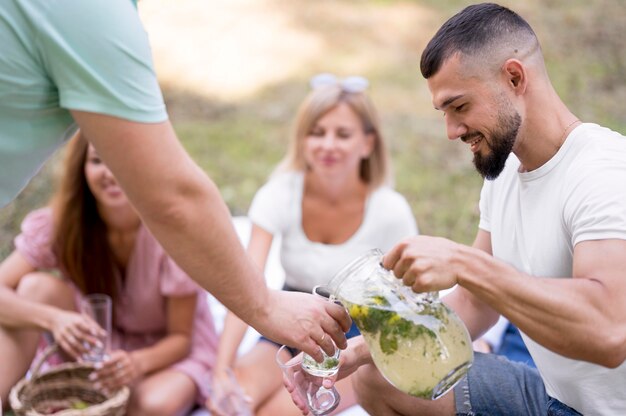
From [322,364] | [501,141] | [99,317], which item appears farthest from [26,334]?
[501,141]

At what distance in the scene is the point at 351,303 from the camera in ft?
5.85

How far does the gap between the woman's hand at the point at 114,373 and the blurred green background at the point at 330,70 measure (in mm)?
2016

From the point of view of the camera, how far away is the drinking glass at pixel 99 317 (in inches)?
120

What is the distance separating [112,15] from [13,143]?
0.36m

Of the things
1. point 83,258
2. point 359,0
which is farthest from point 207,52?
point 83,258

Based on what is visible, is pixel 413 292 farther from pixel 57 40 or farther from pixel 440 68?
pixel 57 40

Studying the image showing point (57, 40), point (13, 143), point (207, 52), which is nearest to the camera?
point (57, 40)

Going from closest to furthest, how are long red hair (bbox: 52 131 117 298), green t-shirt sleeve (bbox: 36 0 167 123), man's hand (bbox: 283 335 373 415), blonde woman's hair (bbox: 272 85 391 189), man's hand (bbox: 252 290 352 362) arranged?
1. green t-shirt sleeve (bbox: 36 0 167 123)
2. man's hand (bbox: 252 290 352 362)
3. man's hand (bbox: 283 335 373 415)
4. long red hair (bbox: 52 131 117 298)
5. blonde woman's hair (bbox: 272 85 391 189)

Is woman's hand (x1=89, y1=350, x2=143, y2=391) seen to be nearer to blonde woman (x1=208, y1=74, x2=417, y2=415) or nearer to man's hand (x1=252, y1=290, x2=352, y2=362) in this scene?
blonde woman (x1=208, y1=74, x2=417, y2=415)

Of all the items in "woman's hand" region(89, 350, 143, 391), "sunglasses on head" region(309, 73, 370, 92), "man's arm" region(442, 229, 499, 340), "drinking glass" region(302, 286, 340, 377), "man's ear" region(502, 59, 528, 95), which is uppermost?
"man's ear" region(502, 59, 528, 95)

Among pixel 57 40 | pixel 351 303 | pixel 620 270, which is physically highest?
pixel 57 40

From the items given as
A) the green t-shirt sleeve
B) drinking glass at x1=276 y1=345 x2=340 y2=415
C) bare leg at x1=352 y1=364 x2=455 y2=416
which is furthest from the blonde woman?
the green t-shirt sleeve

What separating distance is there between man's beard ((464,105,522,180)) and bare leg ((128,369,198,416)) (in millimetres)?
1705

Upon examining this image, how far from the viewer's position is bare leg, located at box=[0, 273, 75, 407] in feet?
10.6
